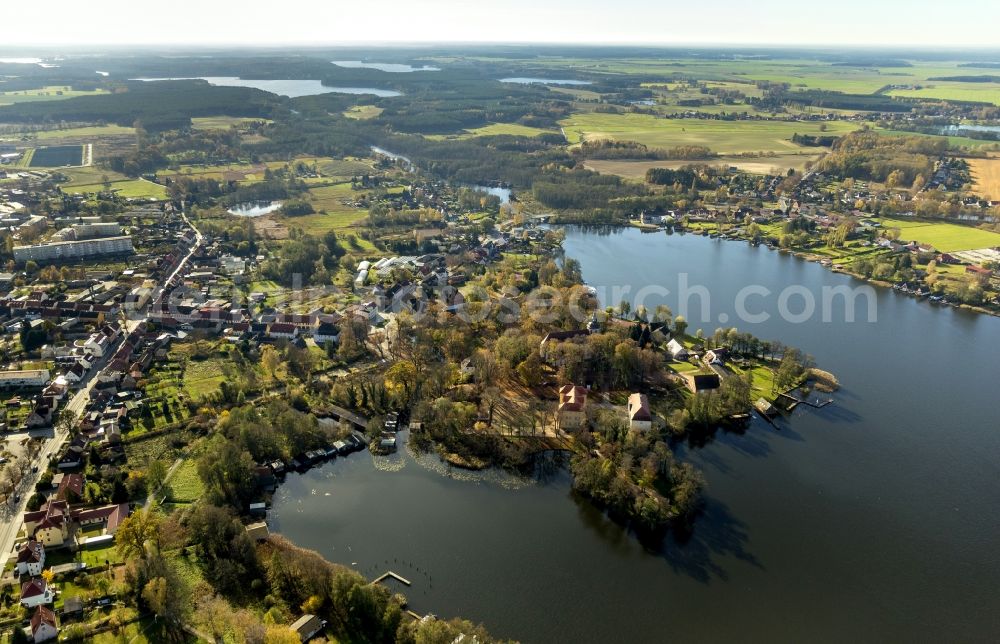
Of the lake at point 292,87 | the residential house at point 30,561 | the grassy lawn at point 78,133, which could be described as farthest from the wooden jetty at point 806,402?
the lake at point 292,87

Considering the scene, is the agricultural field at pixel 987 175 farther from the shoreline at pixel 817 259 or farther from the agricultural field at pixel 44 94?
the agricultural field at pixel 44 94

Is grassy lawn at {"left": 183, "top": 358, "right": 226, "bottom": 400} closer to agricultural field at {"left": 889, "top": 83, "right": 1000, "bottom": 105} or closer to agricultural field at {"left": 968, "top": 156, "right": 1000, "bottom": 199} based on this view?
agricultural field at {"left": 968, "top": 156, "right": 1000, "bottom": 199}

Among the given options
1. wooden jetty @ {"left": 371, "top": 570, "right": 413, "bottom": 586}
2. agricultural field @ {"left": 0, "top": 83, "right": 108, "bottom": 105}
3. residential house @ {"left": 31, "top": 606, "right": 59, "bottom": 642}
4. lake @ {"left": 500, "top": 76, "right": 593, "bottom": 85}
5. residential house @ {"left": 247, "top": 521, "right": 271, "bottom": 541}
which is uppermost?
lake @ {"left": 500, "top": 76, "right": 593, "bottom": 85}

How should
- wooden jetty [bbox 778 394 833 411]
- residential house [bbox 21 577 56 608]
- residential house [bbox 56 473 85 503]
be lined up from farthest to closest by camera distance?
wooden jetty [bbox 778 394 833 411], residential house [bbox 56 473 85 503], residential house [bbox 21 577 56 608]

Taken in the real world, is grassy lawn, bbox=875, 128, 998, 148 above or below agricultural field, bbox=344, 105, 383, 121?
below

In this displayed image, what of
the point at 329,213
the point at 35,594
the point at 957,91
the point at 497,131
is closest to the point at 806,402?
the point at 35,594

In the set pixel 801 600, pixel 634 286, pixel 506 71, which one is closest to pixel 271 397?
pixel 801 600

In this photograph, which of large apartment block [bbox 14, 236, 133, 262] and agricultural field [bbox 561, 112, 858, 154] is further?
agricultural field [bbox 561, 112, 858, 154]

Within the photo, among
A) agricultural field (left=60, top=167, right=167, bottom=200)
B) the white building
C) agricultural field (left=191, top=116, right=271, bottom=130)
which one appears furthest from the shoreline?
agricultural field (left=191, top=116, right=271, bottom=130)
